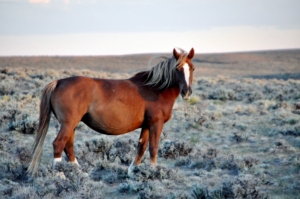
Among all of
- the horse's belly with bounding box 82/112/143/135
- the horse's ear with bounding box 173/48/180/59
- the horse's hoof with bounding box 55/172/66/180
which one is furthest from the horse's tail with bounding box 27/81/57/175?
the horse's ear with bounding box 173/48/180/59

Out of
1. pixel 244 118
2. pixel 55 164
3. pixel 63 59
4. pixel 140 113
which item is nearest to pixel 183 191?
pixel 140 113

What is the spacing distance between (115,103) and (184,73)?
3.90 ft

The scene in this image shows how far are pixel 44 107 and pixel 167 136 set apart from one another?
15.9 ft

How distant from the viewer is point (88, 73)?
28141mm

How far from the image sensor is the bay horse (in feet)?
20.4

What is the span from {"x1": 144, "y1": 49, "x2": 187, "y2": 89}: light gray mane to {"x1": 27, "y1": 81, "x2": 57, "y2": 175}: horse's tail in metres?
1.63

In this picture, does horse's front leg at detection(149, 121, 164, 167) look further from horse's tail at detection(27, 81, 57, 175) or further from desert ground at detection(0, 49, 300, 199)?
horse's tail at detection(27, 81, 57, 175)

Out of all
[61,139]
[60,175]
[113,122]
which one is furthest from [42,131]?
[113,122]

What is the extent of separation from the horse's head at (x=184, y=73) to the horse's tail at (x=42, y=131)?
1954 millimetres

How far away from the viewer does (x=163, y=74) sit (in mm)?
6953

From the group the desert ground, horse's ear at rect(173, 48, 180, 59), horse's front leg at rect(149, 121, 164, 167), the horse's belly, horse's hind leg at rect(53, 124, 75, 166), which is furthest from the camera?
horse's front leg at rect(149, 121, 164, 167)

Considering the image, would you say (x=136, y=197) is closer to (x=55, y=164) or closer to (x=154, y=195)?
(x=154, y=195)

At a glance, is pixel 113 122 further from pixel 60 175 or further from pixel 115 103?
pixel 60 175

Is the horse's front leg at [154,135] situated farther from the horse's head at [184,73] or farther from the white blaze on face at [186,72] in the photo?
the white blaze on face at [186,72]
